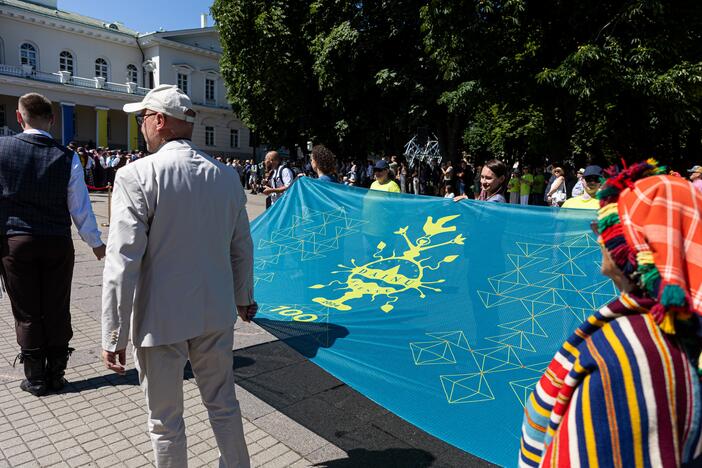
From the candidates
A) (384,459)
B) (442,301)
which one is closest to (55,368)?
(384,459)

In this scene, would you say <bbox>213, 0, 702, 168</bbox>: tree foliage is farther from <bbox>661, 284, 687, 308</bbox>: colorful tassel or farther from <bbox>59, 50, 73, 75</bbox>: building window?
<bbox>59, 50, 73, 75</bbox>: building window

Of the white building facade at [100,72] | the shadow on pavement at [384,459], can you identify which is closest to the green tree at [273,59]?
the white building facade at [100,72]

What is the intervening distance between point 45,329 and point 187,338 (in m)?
2.29

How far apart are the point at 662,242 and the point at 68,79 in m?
47.3

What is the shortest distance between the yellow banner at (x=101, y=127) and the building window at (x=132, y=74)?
552 cm

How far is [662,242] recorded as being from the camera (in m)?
1.36

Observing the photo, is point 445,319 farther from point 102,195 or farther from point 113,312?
point 102,195

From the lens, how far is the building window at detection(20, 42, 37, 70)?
135 ft

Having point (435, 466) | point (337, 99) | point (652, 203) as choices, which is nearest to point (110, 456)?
point (435, 466)

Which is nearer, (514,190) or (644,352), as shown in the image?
(644,352)

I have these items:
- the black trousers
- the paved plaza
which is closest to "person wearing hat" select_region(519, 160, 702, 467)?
the paved plaza

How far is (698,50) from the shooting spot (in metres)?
13.1

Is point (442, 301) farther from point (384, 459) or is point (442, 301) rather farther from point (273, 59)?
point (273, 59)

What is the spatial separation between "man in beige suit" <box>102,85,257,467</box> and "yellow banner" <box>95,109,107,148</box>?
4556 cm
